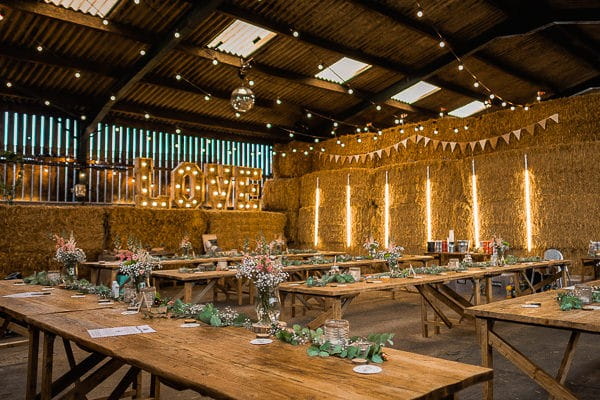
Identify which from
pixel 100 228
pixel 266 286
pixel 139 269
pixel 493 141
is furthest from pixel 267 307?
pixel 493 141

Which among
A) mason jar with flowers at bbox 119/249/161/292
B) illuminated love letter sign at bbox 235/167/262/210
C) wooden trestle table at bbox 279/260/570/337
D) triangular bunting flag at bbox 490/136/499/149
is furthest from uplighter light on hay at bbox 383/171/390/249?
mason jar with flowers at bbox 119/249/161/292

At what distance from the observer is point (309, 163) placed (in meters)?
15.4

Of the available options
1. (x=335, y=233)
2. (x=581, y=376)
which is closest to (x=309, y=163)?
(x=335, y=233)

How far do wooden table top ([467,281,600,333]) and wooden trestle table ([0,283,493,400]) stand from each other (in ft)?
3.70

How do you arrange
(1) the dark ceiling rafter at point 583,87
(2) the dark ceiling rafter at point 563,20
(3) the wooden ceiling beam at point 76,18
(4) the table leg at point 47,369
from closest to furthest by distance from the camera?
(4) the table leg at point 47,369
(3) the wooden ceiling beam at point 76,18
(2) the dark ceiling rafter at point 563,20
(1) the dark ceiling rafter at point 583,87

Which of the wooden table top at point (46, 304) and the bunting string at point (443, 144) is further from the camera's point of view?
the bunting string at point (443, 144)

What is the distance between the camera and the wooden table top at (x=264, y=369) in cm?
146

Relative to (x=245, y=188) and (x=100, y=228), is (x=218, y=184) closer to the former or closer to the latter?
(x=245, y=188)

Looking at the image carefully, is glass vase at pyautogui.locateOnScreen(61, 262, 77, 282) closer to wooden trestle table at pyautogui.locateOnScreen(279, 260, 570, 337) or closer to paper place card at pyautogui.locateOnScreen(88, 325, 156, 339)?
wooden trestle table at pyautogui.locateOnScreen(279, 260, 570, 337)

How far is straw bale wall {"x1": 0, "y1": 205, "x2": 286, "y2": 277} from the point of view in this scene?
9477 mm

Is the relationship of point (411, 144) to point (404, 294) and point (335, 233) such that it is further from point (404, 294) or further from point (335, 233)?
point (404, 294)

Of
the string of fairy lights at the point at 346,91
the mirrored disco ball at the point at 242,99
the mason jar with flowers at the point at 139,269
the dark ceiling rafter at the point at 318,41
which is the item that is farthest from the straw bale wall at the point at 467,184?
the mason jar with flowers at the point at 139,269

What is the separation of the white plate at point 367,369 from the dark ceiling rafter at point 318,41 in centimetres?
800

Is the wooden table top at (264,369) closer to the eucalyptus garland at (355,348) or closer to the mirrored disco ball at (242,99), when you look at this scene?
the eucalyptus garland at (355,348)
